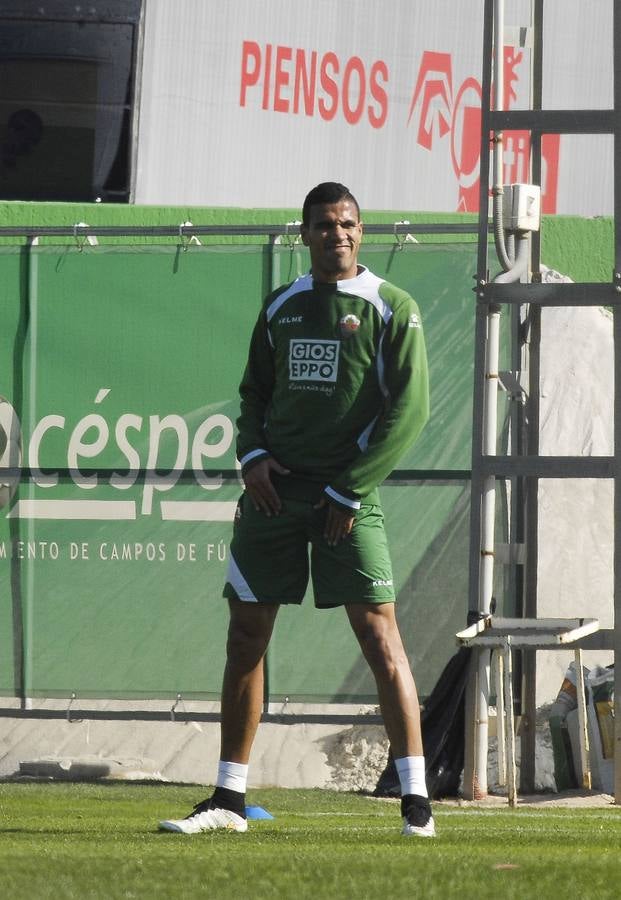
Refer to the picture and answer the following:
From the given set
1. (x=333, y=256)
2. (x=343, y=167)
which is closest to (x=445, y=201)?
(x=343, y=167)

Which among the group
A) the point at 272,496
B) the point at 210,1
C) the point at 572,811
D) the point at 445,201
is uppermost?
the point at 210,1

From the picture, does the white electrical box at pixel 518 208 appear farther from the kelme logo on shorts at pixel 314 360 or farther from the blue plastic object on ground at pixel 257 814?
the blue plastic object on ground at pixel 257 814

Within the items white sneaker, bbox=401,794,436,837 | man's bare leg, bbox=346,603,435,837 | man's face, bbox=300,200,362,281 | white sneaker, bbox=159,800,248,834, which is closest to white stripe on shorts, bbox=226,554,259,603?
man's bare leg, bbox=346,603,435,837

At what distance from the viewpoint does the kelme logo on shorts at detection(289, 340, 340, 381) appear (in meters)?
5.11

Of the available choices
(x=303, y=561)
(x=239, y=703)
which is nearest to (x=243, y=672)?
(x=239, y=703)

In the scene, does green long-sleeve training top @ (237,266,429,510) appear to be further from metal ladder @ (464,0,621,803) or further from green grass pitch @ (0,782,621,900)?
metal ladder @ (464,0,621,803)

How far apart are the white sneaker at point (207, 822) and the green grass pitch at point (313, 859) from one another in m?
0.06

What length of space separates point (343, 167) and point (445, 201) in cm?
85

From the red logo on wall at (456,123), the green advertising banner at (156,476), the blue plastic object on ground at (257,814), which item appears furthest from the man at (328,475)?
the red logo on wall at (456,123)

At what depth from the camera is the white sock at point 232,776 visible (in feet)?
17.0

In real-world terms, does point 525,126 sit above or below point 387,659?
above

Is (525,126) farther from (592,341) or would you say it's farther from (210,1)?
(210,1)

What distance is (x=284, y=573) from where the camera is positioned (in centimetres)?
516

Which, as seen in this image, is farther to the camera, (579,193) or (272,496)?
(579,193)
